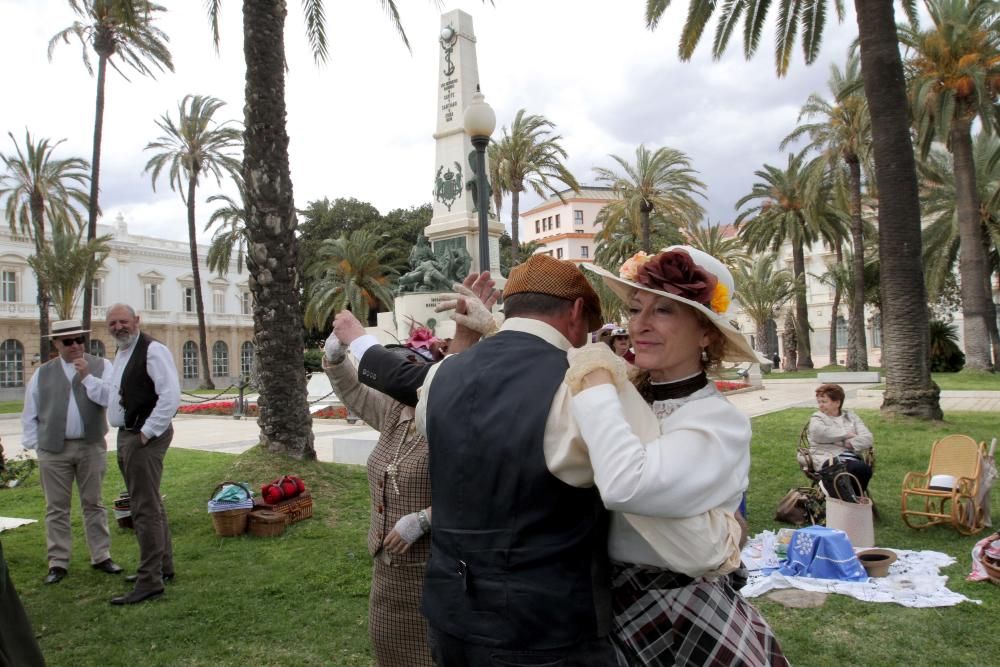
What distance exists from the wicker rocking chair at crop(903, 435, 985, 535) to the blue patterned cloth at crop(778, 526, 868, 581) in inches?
58.9

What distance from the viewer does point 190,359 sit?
179 ft

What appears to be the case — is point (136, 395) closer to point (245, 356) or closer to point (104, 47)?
point (104, 47)

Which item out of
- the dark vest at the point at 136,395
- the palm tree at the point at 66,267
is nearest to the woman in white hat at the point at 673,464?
the dark vest at the point at 136,395

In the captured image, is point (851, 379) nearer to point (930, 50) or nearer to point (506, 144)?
point (930, 50)

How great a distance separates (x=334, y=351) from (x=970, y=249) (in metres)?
24.8

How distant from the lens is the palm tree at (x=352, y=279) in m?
39.4

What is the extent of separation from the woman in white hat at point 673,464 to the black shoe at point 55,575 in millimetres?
5512

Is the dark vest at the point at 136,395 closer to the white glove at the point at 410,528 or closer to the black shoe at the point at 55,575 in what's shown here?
the black shoe at the point at 55,575

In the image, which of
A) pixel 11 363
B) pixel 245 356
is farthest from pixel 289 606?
pixel 245 356

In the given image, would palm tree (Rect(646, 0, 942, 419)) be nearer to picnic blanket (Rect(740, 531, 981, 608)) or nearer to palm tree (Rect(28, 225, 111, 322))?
picnic blanket (Rect(740, 531, 981, 608))

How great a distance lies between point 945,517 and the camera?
6.41 metres

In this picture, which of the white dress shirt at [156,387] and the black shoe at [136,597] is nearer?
the black shoe at [136,597]

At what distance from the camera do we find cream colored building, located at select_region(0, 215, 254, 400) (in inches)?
1745

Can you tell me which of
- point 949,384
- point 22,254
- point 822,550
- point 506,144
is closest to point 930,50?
point 949,384
